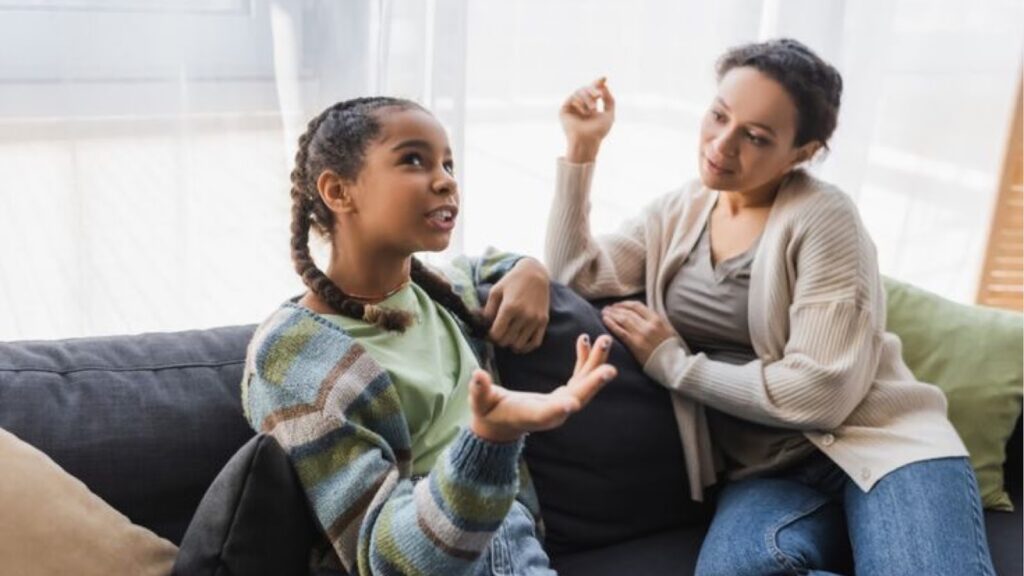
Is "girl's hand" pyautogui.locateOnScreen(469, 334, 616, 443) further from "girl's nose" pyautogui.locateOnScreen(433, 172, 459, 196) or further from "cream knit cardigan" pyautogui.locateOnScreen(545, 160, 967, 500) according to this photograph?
"cream knit cardigan" pyautogui.locateOnScreen(545, 160, 967, 500)

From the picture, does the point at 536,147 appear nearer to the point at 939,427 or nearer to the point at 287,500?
the point at 939,427

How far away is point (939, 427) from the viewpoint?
4.95ft

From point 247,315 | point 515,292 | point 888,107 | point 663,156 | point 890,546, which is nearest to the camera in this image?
point 890,546

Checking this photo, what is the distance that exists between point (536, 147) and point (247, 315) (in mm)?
650

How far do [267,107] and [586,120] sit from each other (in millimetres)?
542

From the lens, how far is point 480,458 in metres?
0.97

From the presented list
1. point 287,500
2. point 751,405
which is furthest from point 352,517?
point 751,405

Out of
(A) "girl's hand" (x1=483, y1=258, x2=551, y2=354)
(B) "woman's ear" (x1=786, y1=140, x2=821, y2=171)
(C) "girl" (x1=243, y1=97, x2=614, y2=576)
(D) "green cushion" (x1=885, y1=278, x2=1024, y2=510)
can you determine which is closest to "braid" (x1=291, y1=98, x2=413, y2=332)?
(C) "girl" (x1=243, y1=97, x2=614, y2=576)

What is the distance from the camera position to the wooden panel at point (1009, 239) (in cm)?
237

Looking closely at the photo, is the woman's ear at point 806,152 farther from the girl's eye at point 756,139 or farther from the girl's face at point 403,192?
the girl's face at point 403,192

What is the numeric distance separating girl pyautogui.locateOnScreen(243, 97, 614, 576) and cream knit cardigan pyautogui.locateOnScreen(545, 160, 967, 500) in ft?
1.07

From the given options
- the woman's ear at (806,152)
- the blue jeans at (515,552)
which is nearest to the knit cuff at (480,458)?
the blue jeans at (515,552)

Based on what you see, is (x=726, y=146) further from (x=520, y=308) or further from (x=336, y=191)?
(x=336, y=191)

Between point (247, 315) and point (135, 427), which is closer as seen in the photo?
point (135, 427)
